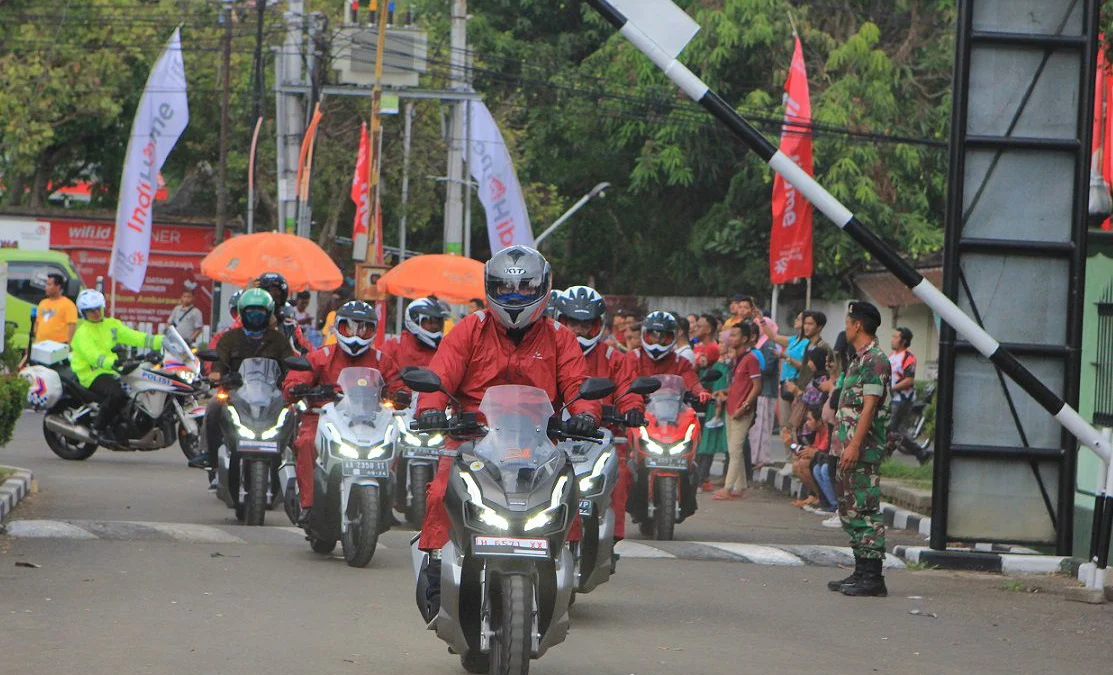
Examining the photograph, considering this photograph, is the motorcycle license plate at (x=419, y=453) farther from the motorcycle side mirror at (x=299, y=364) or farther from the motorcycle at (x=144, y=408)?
the motorcycle at (x=144, y=408)

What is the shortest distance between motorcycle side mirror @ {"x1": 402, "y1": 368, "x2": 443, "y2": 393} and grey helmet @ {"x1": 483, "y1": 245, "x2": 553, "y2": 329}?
48 centimetres

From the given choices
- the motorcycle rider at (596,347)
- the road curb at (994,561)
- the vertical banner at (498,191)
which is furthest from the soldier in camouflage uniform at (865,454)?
the vertical banner at (498,191)

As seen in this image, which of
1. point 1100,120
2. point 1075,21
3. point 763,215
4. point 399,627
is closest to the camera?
point 399,627

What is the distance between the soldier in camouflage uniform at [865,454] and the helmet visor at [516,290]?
3863mm

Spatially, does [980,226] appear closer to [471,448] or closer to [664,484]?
[664,484]

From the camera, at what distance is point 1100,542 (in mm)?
10586

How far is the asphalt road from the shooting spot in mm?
7426

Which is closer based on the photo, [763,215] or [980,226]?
[980,226]

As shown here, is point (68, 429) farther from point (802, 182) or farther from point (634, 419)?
point (634, 419)

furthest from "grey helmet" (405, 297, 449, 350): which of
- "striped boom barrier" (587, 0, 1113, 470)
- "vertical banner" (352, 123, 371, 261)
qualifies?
"vertical banner" (352, 123, 371, 261)

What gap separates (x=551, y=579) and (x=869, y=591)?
441cm

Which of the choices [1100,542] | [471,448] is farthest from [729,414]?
[471,448]

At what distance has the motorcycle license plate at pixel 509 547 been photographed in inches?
242

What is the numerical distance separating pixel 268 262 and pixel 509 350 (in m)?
14.8
